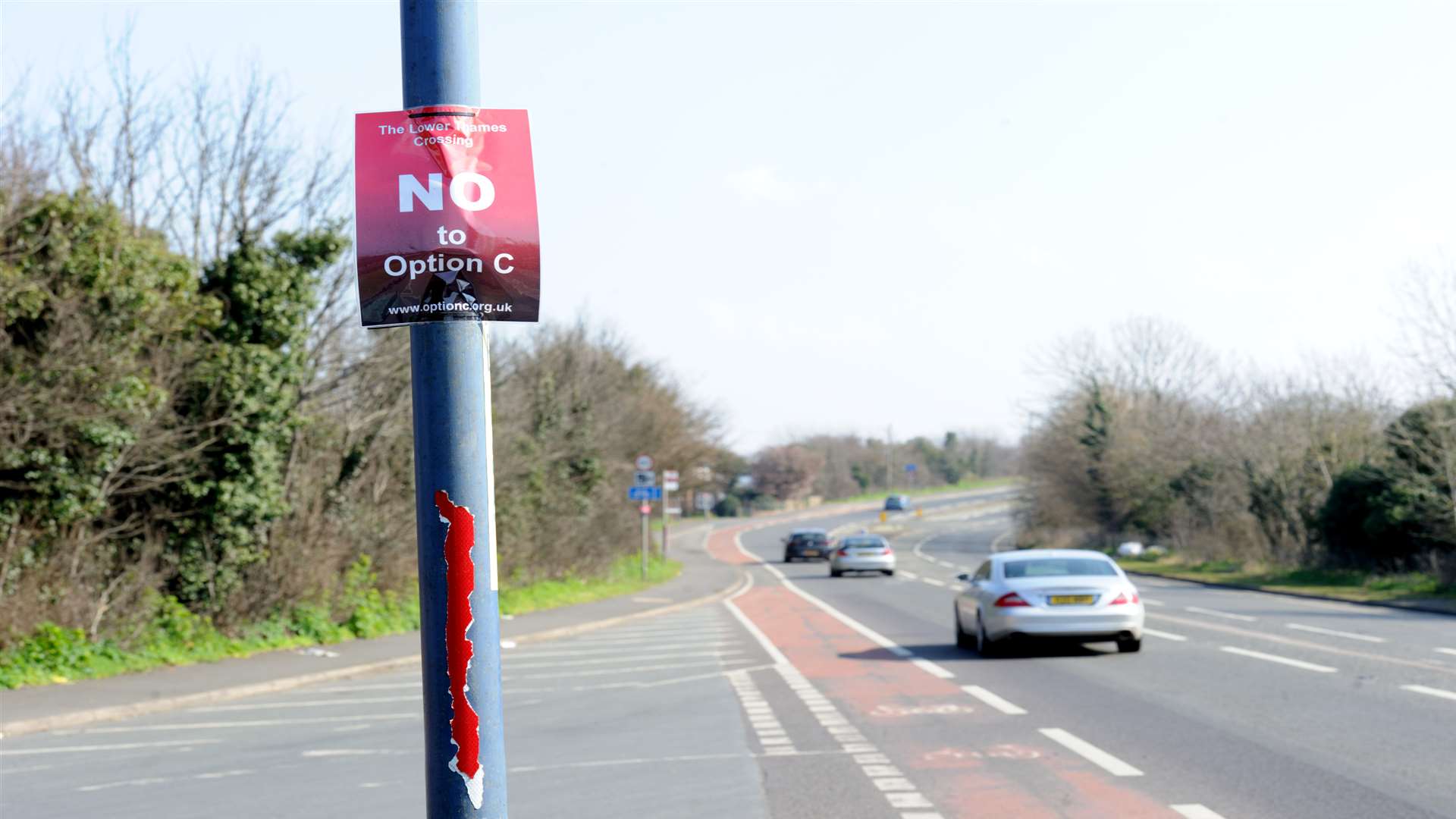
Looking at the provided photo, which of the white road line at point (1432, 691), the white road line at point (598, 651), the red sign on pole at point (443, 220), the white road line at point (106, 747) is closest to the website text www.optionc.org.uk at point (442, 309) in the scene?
the red sign on pole at point (443, 220)

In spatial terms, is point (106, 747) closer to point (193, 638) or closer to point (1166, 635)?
point (193, 638)

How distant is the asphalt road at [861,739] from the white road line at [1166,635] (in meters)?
0.16

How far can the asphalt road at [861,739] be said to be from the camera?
802cm

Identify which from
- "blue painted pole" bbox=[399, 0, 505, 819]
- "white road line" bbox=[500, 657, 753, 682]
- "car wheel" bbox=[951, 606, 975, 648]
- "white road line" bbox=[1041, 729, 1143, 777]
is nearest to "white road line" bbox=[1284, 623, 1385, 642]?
"car wheel" bbox=[951, 606, 975, 648]

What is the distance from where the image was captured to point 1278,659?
1559 cm

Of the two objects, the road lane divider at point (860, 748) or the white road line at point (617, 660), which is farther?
the white road line at point (617, 660)

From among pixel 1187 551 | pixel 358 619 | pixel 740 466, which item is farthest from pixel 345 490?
pixel 740 466

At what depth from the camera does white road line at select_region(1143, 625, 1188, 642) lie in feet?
62.0

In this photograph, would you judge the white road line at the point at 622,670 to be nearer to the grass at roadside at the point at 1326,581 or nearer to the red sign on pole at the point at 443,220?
the red sign on pole at the point at 443,220

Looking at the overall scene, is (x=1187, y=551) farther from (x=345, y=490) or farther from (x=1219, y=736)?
(x=1219, y=736)

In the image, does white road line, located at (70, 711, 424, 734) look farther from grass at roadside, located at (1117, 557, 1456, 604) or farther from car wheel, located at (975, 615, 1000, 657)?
grass at roadside, located at (1117, 557, 1456, 604)

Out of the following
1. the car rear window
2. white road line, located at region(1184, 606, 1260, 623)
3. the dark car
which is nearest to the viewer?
the car rear window

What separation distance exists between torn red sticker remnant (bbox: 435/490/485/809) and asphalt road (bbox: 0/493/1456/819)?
4299 mm

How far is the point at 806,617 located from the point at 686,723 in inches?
579
